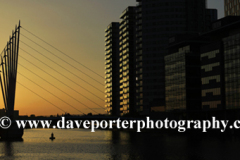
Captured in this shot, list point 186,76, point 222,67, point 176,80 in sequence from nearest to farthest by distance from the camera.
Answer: point 222,67 < point 186,76 < point 176,80

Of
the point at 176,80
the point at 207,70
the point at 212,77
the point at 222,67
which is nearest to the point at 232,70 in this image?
the point at 222,67

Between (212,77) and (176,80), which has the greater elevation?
(176,80)

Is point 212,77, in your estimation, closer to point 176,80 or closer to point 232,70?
point 232,70

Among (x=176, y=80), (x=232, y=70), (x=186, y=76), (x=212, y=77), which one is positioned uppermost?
(x=186, y=76)

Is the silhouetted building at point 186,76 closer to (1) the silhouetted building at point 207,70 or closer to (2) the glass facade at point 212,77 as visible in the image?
(1) the silhouetted building at point 207,70

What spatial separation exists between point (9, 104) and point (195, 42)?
77.6m

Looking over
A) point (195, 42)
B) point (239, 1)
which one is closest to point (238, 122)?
point (195, 42)

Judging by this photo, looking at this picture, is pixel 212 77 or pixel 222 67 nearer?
pixel 222 67

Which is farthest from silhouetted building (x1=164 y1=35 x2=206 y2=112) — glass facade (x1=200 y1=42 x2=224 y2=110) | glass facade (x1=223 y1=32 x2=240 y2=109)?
glass facade (x1=223 y1=32 x2=240 y2=109)

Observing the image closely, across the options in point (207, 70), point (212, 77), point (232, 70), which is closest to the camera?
point (232, 70)

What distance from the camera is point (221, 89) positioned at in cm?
13475

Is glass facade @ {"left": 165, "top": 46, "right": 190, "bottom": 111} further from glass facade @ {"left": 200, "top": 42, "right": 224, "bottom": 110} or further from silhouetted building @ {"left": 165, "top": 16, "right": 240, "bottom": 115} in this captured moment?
glass facade @ {"left": 200, "top": 42, "right": 224, "bottom": 110}

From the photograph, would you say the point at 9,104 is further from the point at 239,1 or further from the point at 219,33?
the point at 239,1

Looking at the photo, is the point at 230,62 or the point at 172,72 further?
the point at 172,72
